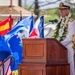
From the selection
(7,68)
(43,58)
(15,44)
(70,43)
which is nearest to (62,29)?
(70,43)

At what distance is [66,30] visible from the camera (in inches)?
305

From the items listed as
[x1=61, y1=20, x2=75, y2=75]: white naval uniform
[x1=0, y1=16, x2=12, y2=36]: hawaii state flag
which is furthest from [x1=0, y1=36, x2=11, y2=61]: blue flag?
[x1=61, y1=20, x2=75, y2=75]: white naval uniform

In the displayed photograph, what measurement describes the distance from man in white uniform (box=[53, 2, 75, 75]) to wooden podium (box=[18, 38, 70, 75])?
0.40m

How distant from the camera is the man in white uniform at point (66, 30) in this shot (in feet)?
24.4

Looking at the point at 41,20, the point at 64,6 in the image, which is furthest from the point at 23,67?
the point at 41,20

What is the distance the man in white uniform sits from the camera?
24.4 feet

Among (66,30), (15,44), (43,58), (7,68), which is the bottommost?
(7,68)

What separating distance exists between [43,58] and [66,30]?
1.02 metres

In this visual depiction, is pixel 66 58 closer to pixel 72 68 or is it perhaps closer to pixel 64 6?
pixel 72 68

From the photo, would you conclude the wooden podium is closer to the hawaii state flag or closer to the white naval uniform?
the white naval uniform

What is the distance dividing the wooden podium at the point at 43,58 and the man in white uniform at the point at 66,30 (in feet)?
1.30

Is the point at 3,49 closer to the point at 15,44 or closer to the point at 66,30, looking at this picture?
the point at 15,44

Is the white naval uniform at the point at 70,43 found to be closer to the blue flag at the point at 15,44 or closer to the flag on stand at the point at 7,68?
the flag on stand at the point at 7,68

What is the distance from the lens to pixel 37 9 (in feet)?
64.4
